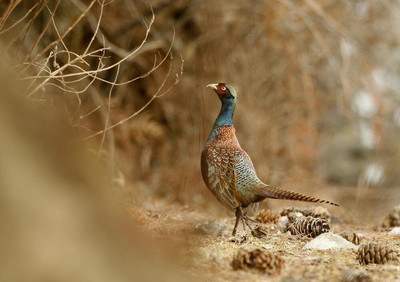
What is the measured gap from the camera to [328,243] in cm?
159

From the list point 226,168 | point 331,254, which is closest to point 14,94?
point 226,168

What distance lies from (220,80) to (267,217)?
61.8 inches

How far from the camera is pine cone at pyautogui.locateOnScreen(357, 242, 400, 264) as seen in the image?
57.3 inches

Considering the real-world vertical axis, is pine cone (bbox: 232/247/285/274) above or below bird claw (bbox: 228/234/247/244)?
below

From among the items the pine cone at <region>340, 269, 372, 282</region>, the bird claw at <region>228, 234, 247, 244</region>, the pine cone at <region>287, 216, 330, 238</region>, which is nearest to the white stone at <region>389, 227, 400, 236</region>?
the pine cone at <region>287, 216, 330, 238</region>

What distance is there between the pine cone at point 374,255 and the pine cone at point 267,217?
45 cm

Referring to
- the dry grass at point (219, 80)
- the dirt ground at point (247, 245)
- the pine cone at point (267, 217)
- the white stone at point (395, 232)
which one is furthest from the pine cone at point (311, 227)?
the dry grass at point (219, 80)

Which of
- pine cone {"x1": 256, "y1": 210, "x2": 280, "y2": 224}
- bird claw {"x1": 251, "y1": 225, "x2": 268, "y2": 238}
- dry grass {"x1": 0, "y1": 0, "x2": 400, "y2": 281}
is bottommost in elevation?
bird claw {"x1": 251, "y1": 225, "x2": 268, "y2": 238}

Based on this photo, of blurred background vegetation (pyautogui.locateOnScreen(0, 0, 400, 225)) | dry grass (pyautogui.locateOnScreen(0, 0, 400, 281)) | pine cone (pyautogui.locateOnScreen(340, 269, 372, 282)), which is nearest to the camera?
pine cone (pyautogui.locateOnScreen(340, 269, 372, 282))

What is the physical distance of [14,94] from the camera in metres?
0.73

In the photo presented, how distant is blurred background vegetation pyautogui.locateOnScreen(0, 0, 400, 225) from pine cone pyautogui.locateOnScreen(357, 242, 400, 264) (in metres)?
1.17

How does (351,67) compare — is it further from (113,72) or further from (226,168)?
(226,168)

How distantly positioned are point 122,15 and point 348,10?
177 cm

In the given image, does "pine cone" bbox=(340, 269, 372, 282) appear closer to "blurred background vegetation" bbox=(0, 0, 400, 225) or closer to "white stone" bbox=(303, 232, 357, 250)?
"white stone" bbox=(303, 232, 357, 250)
